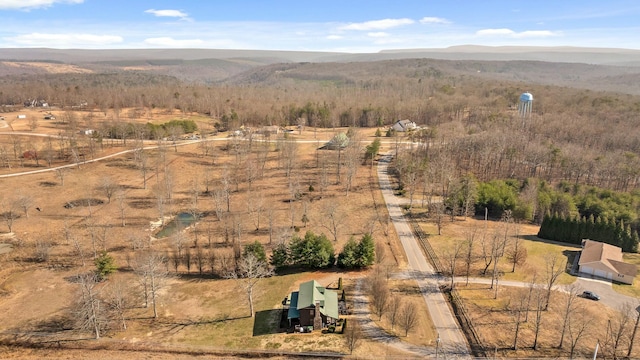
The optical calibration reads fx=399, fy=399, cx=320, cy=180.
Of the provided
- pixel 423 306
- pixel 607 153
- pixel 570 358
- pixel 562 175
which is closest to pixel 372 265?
pixel 423 306

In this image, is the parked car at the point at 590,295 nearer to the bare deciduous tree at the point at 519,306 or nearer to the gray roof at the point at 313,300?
the bare deciduous tree at the point at 519,306

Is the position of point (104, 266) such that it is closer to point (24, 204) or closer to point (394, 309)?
point (24, 204)

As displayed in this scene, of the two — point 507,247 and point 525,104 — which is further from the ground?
point 525,104

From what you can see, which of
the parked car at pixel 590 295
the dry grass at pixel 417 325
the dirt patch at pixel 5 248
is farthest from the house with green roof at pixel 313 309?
the dirt patch at pixel 5 248

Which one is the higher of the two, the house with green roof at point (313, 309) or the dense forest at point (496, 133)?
the dense forest at point (496, 133)

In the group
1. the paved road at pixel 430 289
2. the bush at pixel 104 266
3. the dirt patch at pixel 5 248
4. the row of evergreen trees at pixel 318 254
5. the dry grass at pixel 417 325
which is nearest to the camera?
the paved road at pixel 430 289

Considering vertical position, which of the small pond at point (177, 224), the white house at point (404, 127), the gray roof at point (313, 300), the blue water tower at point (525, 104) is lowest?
the small pond at point (177, 224)

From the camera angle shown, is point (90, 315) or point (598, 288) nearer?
point (90, 315)

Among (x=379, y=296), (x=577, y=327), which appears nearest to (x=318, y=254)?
(x=379, y=296)
